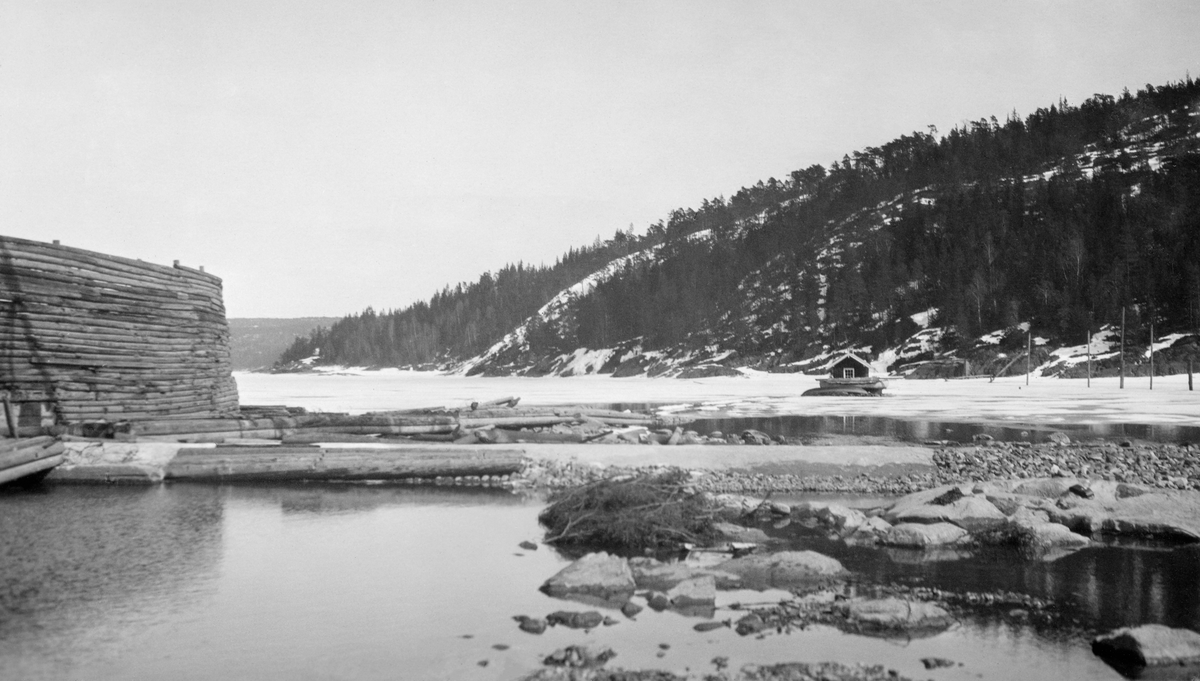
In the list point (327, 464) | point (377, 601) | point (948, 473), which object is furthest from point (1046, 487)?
point (327, 464)

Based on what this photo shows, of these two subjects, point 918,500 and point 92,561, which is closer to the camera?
point 92,561

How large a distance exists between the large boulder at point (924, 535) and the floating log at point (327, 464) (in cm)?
837

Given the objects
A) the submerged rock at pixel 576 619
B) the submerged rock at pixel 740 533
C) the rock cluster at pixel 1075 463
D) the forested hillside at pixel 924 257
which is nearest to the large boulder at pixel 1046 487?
the rock cluster at pixel 1075 463

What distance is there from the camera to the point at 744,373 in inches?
3728

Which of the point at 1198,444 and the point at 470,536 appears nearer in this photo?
the point at 470,536

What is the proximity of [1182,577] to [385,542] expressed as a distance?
33.6 feet

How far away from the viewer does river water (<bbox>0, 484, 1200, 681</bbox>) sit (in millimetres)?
7375

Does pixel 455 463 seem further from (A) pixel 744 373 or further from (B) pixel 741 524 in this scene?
(A) pixel 744 373


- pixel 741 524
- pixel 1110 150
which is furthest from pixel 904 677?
pixel 1110 150

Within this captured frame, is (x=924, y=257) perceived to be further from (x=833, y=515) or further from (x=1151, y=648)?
(x=1151, y=648)

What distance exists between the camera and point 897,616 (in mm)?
8438

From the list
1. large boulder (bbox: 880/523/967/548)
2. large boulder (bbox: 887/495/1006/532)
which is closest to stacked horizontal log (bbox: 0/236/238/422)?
large boulder (bbox: 880/523/967/548)

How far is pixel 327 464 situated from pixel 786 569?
429 inches

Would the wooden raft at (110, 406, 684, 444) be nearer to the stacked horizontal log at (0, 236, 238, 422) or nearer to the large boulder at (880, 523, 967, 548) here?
the stacked horizontal log at (0, 236, 238, 422)
